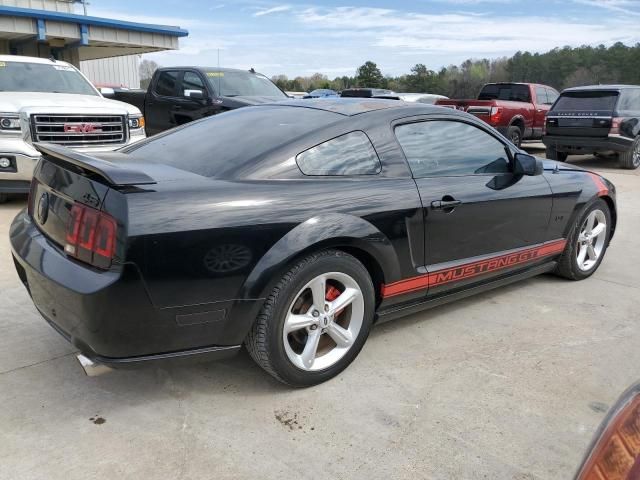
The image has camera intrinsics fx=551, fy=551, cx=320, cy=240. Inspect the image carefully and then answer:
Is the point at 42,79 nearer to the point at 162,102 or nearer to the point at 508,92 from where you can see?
the point at 162,102

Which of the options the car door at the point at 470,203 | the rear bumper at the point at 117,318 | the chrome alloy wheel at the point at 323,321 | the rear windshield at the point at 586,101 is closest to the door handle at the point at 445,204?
the car door at the point at 470,203

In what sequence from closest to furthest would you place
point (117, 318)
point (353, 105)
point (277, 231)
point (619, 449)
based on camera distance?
point (619, 449) → point (117, 318) → point (277, 231) → point (353, 105)

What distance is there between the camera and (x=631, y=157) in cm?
1149

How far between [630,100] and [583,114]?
120 centimetres

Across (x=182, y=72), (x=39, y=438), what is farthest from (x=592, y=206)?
(x=182, y=72)

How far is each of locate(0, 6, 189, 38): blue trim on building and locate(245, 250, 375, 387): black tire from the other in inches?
562

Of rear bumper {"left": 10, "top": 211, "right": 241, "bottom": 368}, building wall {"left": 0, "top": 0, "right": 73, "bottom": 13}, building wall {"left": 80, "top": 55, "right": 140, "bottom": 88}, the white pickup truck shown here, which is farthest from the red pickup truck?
building wall {"left": 80, "top": 55, "right": 140, "bottom": 88}

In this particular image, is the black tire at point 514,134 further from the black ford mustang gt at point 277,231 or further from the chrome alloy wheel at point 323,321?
the chrome alloy wheel at point 323,321

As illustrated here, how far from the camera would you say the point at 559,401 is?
9.09 feet

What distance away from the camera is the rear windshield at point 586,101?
11.4 meters

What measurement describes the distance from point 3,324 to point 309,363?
6.52 feet

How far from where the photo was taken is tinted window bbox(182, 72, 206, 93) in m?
9.05

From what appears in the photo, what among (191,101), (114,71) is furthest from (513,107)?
(114,71)

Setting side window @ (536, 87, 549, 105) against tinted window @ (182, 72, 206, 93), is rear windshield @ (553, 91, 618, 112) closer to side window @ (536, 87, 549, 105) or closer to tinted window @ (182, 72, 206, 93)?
Result: side window @ (536, 87, 549, 105)
